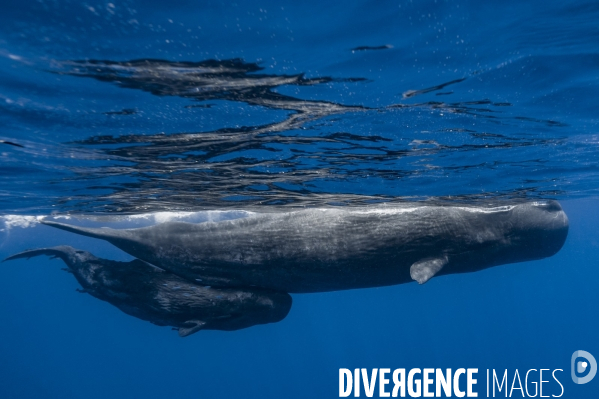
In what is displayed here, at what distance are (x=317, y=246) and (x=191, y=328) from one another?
229cm

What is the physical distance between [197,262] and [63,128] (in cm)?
379

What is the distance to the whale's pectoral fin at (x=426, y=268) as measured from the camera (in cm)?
646

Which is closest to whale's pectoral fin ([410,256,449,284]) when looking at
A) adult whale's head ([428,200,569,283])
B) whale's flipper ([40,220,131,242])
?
adult whale's head ([428,200,569,283])

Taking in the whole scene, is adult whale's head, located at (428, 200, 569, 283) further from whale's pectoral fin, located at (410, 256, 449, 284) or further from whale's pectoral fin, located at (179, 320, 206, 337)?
whale's pectoral fin, located at (179, 320, 206, 337)

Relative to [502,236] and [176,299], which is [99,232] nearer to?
[176,299]

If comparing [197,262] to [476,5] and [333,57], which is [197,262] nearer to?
[333,57]

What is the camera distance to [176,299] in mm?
6527

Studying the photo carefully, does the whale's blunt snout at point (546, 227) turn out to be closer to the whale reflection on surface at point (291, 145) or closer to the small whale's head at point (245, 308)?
the whale reflection on surface at point (291, 145)

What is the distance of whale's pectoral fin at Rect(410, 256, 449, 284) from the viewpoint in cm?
646

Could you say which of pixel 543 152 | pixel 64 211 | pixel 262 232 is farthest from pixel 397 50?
pixel 64 211

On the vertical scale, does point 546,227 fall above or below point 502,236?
above

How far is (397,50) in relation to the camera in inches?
247

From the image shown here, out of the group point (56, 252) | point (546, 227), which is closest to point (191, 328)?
point (56, 252)

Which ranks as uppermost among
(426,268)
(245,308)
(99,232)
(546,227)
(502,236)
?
(546,227)
